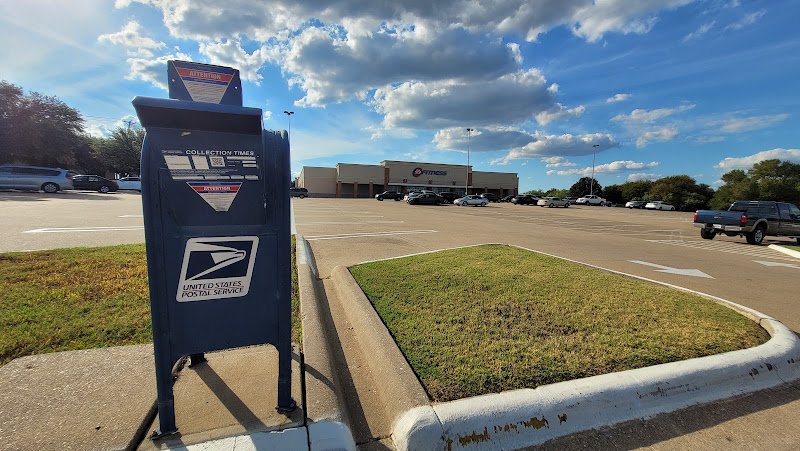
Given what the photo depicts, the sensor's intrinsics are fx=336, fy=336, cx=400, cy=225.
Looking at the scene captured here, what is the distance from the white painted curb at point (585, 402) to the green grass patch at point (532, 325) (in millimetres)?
149

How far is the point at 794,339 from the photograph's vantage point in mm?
3314

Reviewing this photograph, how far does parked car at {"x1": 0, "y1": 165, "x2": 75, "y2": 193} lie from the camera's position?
886 inches

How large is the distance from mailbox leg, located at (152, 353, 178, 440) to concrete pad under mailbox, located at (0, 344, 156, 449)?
166 millimetres

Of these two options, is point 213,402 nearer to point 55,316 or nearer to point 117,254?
point 55,316

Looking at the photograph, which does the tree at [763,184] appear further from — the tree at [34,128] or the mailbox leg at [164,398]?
the tree at [34,128]

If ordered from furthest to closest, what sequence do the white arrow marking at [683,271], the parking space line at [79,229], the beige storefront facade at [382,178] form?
the beige storefront facade at [382,178] → the parking space line at [79,229] → the white arrow marking at [683,271]

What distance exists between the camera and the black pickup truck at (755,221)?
12.6 metres

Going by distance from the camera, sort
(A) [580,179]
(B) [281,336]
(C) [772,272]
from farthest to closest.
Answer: (A) [580,179] < (C) [772,272] < (B) [281,336]

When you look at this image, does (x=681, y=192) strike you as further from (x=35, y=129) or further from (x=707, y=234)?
(x=35, y=129)

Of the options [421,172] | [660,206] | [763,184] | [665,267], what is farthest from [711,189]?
[665,267]

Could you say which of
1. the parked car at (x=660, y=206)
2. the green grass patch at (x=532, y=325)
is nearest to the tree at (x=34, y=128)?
the green grass patch at (x=532, y=325)

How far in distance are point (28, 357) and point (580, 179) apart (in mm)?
86809

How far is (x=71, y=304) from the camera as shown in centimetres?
374

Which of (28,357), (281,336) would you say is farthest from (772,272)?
(28,357)
